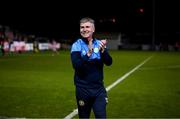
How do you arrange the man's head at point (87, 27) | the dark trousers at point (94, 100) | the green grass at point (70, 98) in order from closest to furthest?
the man's head at point (87, 27) → the dark trousers at point (94, 100) → the green grass at point (70, 98)

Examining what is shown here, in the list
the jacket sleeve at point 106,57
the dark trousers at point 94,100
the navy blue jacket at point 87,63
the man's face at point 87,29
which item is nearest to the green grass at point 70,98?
the dark trousers at point 94,100

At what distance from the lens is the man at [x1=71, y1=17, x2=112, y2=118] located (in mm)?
5602

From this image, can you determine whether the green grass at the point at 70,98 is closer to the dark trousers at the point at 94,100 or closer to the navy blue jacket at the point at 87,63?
the dark trousers at the point at 94,100

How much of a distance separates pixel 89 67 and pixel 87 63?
7cm

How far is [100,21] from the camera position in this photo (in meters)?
82.1

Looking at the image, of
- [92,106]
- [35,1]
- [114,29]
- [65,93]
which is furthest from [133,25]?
[92,106]

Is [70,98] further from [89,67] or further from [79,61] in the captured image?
[79,61]

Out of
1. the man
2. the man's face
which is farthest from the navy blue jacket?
the man's face

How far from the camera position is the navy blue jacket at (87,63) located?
5637 millimetres

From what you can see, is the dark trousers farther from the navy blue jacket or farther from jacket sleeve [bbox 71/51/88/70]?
jacket sleeve [bbox 71/51/88/70]

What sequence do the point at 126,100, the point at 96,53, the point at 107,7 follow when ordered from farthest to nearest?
1. the point at 107,7
2. the point at 126,100
3. the point at 96,53

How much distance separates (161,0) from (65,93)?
73.4 metres

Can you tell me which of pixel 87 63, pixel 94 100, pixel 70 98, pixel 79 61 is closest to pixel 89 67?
pixel 87 63

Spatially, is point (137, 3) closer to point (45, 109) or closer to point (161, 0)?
point (161, 0)
